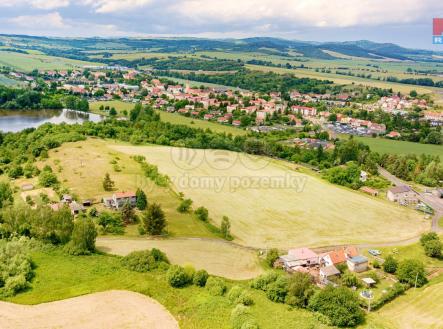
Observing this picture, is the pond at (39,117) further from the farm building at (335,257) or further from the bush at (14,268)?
the farm building at (335,257)

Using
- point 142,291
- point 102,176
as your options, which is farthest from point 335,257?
point 102,176

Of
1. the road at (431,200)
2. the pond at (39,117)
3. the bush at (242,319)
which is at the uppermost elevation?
the pond at (39,117)

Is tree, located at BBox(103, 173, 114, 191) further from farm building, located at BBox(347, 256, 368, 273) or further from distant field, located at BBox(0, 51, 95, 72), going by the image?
distant field, located at BBox(0, 51, 95, 72)

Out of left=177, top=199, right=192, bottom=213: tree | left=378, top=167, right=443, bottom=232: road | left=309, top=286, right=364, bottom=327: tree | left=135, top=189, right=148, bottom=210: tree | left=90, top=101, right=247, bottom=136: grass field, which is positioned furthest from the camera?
left=90, top=101, right=247, bottom=136: grass field

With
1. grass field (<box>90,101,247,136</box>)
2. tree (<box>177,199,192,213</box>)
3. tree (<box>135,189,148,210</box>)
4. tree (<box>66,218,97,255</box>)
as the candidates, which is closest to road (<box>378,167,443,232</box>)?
tree (<box>177,199,192,213</box>)

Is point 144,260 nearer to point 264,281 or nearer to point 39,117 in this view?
point 264,281

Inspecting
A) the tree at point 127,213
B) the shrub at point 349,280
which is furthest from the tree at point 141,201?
the shrub at point 349,280

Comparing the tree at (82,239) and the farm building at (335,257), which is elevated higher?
the tree at (82,239)
